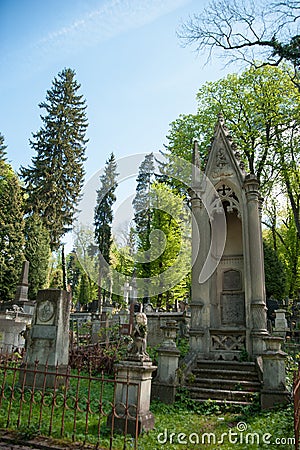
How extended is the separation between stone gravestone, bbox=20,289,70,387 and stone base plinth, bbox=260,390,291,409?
4229 mm

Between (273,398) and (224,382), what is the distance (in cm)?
130

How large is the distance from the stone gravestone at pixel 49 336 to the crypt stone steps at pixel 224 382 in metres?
2.94

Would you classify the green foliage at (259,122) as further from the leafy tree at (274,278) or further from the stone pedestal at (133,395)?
the stone pedestal at (133,395)

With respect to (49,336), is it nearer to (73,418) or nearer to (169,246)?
(73,418)

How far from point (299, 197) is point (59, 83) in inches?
975

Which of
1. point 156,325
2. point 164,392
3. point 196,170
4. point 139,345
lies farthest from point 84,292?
point 139,345

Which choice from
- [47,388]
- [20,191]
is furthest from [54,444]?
[20,191]

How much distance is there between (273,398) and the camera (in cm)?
688

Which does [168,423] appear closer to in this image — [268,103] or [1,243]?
[268,103]

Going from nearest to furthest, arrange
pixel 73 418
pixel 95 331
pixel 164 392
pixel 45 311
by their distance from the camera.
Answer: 1. pixel 73 418
2. pixel 164 392
3. pixel 45 311
4. pixel 95 331

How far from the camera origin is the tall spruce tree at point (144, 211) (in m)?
25.9

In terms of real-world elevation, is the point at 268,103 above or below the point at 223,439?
above

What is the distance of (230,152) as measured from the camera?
11.2 metres

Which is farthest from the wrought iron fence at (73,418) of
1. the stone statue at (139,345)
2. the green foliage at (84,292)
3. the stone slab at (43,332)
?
the green foliage at (84,292)
